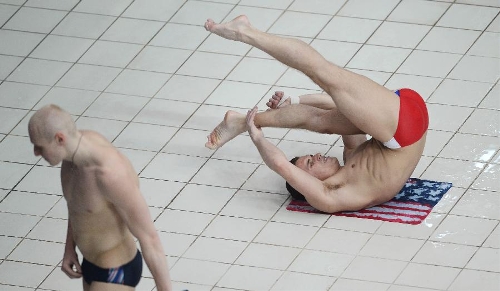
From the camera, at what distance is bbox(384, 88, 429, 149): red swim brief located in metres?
6.70

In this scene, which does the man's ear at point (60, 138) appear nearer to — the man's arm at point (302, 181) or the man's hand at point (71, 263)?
the man's hand at point (71, 263)

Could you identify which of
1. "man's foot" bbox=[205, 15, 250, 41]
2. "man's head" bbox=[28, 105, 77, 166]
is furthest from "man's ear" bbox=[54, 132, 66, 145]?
"man's foot" bbox=[205, 15, 250, 41]

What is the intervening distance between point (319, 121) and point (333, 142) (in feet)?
1.61

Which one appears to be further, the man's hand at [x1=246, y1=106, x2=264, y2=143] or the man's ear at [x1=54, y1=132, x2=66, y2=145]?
the man's hand at [x1=246, y1=106, x2=264, y2=143]

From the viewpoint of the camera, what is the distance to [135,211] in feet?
17.1

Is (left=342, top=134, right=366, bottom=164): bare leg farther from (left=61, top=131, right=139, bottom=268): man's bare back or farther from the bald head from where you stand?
the bald head

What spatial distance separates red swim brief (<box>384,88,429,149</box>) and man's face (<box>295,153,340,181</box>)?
0.39 meters

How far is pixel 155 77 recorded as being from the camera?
327 inches

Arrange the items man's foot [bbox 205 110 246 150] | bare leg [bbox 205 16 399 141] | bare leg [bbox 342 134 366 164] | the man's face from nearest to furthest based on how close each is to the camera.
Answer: bare leg [bbox 205 16 399 141] < the man's face < bare leg [bbox 342 134 366 164] < man's foot [bbox 205 110 246 150]

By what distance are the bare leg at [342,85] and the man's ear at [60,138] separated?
73.7 inches

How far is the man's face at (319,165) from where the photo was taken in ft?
22.9

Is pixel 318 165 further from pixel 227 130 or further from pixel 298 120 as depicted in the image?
pixel 227 130

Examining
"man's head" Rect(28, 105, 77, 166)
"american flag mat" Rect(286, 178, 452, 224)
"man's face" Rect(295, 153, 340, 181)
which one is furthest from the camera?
"man's face" Rect(295, 153, 340, 181)

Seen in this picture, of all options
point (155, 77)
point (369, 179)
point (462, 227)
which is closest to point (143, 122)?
point (155, 77)
